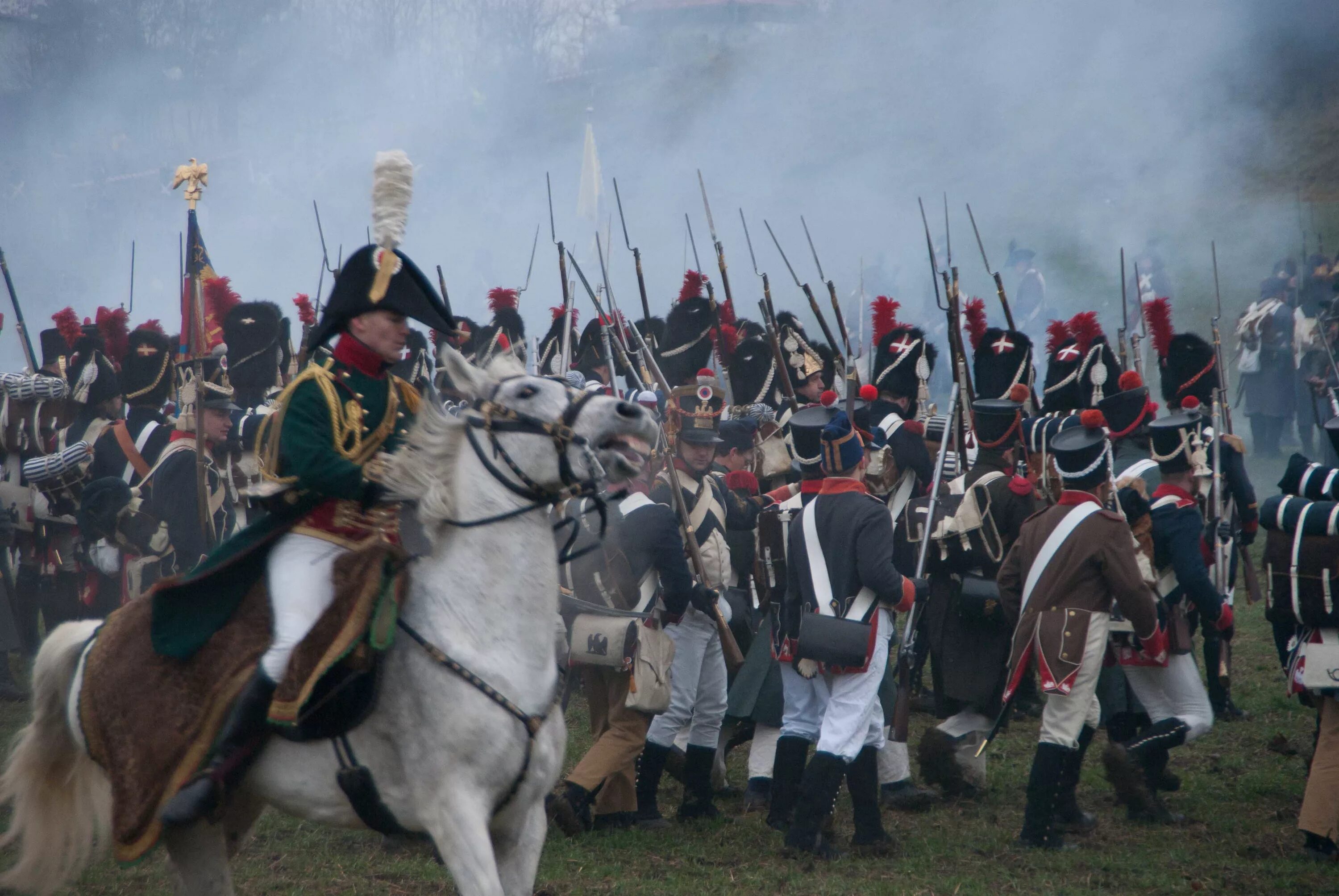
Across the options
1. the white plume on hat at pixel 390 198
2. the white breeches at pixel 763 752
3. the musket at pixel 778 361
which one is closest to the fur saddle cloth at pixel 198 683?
the white plume on hat at pixel 390 198

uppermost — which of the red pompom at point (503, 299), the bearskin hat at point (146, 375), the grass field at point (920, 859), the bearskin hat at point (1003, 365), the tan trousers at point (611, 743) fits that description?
the red pompom at point (503, 299)

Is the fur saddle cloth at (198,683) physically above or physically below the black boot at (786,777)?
above

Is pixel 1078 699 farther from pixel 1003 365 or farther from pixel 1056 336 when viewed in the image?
pixel 1056 336

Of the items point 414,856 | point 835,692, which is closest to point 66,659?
point 414,856

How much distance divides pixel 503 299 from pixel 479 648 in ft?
29.8

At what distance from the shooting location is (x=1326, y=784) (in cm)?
632

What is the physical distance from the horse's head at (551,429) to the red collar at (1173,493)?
391cm

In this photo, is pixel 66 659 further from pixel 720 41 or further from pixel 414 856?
pixel 720 41

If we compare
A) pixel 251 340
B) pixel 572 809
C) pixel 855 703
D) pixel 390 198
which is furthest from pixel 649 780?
pixel 251 340

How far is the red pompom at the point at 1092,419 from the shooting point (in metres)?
6.48

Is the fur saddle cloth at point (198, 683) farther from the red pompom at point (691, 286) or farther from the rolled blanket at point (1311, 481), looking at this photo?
the red pompom at point (691, 286)

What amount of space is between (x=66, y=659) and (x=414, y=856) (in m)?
2.42

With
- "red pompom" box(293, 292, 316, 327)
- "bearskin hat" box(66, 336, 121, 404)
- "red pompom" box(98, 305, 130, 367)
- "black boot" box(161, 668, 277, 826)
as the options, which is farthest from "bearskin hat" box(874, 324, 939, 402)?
"black boot" box(161, 668, 277, 826)

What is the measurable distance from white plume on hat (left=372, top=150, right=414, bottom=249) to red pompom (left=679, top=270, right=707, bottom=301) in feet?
26.4
